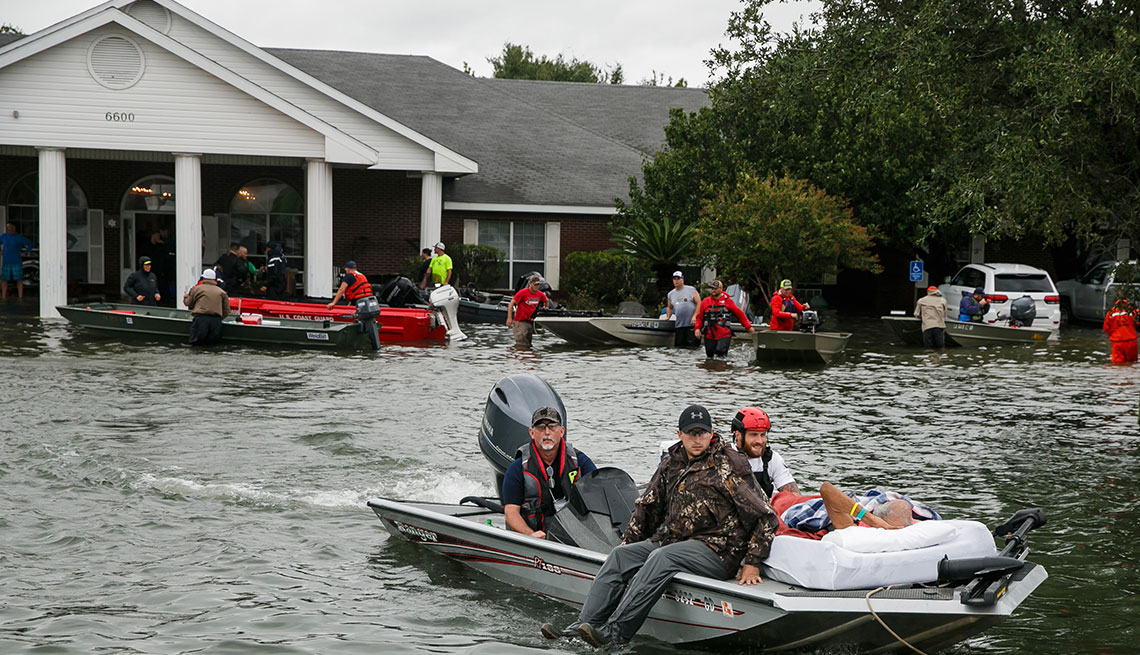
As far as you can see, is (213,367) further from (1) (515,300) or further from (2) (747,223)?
(2) (747,223)

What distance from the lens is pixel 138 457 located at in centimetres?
1247

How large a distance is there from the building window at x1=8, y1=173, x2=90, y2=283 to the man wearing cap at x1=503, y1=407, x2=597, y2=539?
27494mm

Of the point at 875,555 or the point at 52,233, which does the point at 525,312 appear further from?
the point at 875,555

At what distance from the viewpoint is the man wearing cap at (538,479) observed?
860 cm

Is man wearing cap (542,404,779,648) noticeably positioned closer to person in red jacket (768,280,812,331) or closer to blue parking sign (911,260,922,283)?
person in red jacket (768,280,812,331)

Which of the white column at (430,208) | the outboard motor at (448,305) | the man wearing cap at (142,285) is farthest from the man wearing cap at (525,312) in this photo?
the man wearing cap at (142,285)

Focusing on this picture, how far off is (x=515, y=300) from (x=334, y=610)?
51.1ft

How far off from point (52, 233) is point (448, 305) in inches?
380

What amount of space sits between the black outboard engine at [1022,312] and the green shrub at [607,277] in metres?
9.05

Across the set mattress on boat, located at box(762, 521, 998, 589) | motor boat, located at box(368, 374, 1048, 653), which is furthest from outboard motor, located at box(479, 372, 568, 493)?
mattress on boat, located at box(762, 521, 998, 589)

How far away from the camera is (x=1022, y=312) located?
Result: 25.8 metres

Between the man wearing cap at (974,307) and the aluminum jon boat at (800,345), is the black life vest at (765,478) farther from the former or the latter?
the man wearing cap at (974,307)

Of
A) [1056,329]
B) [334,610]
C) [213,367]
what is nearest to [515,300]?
[213,367]

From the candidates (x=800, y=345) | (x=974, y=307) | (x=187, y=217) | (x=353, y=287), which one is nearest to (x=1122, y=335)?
(x=974, y=307)
